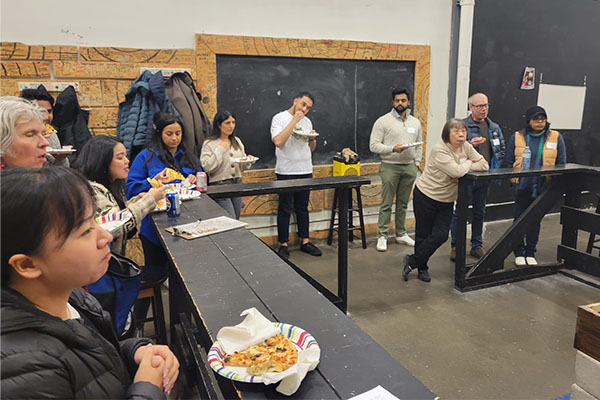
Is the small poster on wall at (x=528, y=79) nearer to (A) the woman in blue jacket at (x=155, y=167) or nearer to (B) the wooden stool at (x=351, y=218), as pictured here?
(B) the wooden stool at (x=351, y=218)

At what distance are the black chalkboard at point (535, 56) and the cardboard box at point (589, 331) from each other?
418cm

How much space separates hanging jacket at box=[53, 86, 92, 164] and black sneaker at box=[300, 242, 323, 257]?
7.83ft

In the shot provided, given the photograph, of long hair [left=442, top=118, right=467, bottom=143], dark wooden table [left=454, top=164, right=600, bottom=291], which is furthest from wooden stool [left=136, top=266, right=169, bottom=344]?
long hair [left=442, top=118, right=467, bottom=143]

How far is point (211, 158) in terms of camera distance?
3754 millimetres

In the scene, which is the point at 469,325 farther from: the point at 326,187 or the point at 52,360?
the point at 52,360

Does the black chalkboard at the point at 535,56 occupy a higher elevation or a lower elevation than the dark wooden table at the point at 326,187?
higher

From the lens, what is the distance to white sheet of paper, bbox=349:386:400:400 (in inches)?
37.9

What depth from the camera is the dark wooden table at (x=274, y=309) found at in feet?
3.33

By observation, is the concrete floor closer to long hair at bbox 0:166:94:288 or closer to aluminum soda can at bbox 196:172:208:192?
aluminum soda can at bbox 196:172:208:192

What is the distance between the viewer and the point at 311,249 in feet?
15.4

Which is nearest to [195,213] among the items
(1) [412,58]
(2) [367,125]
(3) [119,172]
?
(3) [119,172]

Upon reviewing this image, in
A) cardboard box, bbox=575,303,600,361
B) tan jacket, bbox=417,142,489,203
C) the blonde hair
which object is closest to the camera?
the blonde hair

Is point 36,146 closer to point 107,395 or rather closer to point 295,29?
point 107,395

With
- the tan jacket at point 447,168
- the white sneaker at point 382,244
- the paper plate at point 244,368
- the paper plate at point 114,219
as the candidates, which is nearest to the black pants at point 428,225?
the tan jacket at point 447,168
